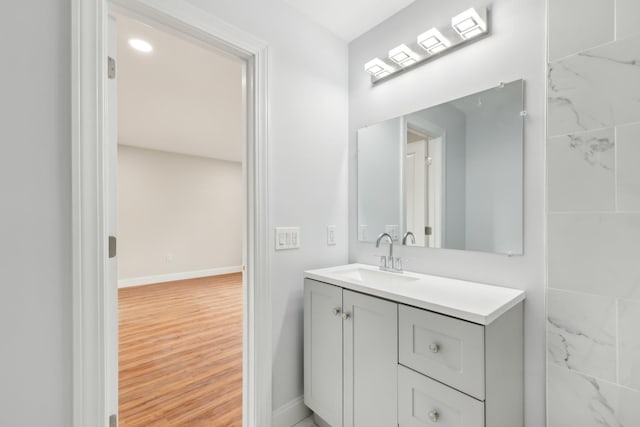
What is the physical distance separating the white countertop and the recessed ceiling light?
6.67 ft

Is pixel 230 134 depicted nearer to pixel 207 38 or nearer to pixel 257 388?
pixel 207 38

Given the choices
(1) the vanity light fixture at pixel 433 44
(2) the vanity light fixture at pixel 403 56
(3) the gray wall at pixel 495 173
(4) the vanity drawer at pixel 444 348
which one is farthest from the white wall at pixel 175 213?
(4) the vanity drawer at pixel 444 348

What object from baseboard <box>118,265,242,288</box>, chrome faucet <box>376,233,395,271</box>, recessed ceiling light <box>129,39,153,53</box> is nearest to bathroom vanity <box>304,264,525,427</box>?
chrome faucet <box>376,233,395,271</box>

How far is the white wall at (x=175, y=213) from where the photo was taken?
502cm

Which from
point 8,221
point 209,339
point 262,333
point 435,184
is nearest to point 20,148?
point 8,221

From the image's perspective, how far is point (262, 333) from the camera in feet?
5.03

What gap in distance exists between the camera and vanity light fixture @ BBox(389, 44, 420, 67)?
163cm

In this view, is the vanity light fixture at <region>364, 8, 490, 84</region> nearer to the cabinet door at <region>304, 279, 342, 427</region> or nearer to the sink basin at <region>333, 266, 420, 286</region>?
the sink basin at <region>333, 266, 420, 286</region>

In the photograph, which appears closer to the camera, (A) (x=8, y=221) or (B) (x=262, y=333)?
(A) (x=8, y=221)

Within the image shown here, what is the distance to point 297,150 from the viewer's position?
1.74 m

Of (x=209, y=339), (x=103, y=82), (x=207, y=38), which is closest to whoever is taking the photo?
(x=103, y=82)

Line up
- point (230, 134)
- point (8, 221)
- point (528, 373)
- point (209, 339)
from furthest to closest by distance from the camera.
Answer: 1. point (230, 134)
2. point (209, 339)
3. point (528, 373)
4. point (8, 221)

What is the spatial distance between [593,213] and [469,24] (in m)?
1.04

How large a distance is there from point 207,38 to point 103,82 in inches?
21.1
